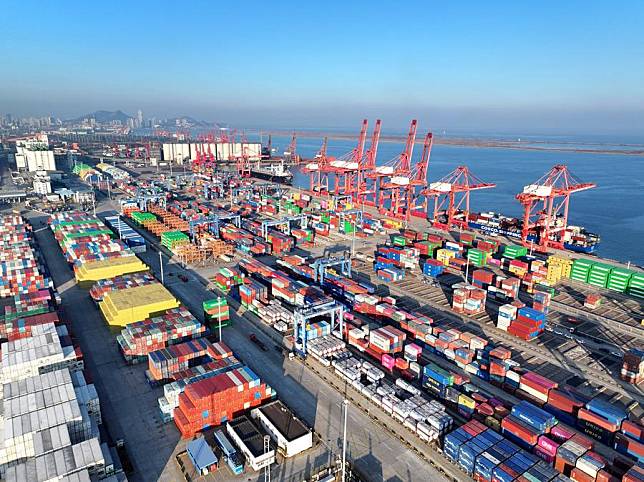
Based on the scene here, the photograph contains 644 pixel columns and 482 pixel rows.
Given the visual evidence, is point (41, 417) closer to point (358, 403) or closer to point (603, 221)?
point (358, 403)

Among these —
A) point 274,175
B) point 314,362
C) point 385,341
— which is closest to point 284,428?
point 314,362

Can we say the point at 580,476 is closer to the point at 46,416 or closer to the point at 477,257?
the point at 46,416

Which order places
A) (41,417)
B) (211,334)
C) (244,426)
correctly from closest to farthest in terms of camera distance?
(41,417) → (244,426) → (211,334)

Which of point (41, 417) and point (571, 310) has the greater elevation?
point (41, 417)

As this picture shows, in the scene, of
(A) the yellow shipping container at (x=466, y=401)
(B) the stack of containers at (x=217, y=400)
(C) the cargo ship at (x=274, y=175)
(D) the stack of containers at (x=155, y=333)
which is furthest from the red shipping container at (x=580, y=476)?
(C) the cargo ship at (x=274, y=175)

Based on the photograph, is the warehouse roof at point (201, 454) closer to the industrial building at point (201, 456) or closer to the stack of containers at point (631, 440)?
the industrial building at point (201, 456)

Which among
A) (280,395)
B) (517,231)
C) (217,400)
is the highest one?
(517,231)

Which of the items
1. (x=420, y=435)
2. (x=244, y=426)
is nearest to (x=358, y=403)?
(x=420, y=435)
